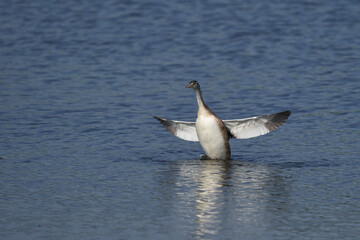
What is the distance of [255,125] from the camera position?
16.5 metres

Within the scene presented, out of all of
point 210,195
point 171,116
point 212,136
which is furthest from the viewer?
point 171,116

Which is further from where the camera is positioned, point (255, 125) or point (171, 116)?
point (171, 116)

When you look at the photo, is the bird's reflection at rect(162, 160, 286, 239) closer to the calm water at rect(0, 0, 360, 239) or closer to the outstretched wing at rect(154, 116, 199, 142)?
the calm water at rect(0, 0, 360, 239)

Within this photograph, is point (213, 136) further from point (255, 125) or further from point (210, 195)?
point (210, 195)

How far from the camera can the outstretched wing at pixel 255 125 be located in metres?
16.4

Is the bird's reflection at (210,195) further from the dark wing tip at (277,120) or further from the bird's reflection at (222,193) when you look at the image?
the dark wing tip at (277,120)

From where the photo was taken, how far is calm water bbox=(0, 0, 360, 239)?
485 inches

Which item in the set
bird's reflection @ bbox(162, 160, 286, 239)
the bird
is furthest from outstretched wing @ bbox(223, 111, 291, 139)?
bird's reflection @ bbox(162, 160, 286, 239)

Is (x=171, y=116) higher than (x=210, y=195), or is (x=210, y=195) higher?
(x=171, y=116)

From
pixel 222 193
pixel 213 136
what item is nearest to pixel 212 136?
pixel 213 136

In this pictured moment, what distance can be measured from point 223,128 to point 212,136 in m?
0.30

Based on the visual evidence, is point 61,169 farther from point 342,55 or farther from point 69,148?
point 342,55

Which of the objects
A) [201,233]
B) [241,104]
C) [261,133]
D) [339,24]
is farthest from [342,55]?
[201,233]

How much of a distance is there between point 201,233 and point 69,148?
615 cm
